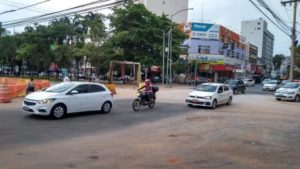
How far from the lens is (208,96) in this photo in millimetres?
23125

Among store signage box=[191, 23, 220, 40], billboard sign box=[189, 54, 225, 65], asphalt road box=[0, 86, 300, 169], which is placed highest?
store signage box=[191, 23, 220, 40]

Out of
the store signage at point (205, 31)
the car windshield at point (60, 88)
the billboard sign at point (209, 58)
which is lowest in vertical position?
the car windshield at point (60, 88)

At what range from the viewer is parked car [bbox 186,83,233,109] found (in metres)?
23.1

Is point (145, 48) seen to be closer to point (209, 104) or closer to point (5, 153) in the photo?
point (209, 104)

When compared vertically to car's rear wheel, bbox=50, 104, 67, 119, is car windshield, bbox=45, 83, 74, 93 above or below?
above

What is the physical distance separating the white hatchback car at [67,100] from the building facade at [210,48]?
190 feet

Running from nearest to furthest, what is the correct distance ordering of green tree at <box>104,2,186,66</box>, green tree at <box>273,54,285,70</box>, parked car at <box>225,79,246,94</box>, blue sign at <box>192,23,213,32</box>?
parked car at <box>225,79,246,94</box>
green tree at <box>104,2,186,66</box>
blue sign at <box>192,23,213,32</box>
green tree at <box>273,54,285,70</box>

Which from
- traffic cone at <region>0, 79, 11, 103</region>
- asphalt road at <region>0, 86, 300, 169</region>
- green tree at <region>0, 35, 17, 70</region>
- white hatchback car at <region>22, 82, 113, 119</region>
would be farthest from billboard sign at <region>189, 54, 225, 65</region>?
asphalt road at <region>0, 86, 300, 169</region>

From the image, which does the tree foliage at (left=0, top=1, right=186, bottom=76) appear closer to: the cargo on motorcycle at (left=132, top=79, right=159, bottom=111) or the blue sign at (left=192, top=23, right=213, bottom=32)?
the blue sign at (left=192, top=23, right=213, bottom=32)

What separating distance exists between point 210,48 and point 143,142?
6915cm

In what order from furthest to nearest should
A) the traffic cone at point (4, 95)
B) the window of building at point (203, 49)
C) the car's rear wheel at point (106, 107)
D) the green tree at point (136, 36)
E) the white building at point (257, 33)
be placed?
1. the white building at point (257, 33)
2. the window of building at point (203, 49)
3. the green tree at point (136, 36)
4. the traffic cone at point (4, 95)
5. the car's rear wheel at point (106, 107)

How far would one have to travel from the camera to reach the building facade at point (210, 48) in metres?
77.8

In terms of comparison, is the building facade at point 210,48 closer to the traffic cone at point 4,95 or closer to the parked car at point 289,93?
the parked car at point 289,93

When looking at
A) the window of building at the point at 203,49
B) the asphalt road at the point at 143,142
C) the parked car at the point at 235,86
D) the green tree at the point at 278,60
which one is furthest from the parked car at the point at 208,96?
the green tree at the point at 278,60
